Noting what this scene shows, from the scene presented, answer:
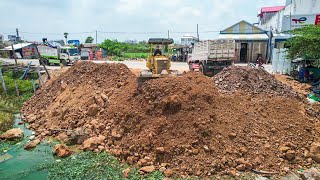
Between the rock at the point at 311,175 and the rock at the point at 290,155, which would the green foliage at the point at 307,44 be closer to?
the rock at the point at 290,155

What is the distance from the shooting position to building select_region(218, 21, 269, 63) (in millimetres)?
30828

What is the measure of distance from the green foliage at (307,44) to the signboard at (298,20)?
1006cm

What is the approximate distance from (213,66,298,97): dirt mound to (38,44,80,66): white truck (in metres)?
20.9

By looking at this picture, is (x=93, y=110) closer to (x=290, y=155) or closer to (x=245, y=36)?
(x=290, y=155)

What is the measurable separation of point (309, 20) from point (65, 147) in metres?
26.5

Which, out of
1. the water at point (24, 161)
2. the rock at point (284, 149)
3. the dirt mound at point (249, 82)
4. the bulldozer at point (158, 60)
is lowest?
the water at point (24, 161)

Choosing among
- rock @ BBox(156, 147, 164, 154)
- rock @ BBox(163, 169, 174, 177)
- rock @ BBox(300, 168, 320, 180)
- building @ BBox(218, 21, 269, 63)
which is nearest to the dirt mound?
rock @ BBox(156, 147, 164, 154)

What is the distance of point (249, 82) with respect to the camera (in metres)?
11.2

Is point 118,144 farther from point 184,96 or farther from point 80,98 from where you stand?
point 80,98

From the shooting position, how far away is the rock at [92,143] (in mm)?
9102

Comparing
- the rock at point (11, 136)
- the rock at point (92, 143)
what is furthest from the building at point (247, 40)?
the rock at point (11, 136)

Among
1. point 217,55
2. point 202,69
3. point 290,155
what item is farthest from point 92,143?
point 217,55

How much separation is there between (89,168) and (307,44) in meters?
14.8

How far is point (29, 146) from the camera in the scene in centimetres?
969
